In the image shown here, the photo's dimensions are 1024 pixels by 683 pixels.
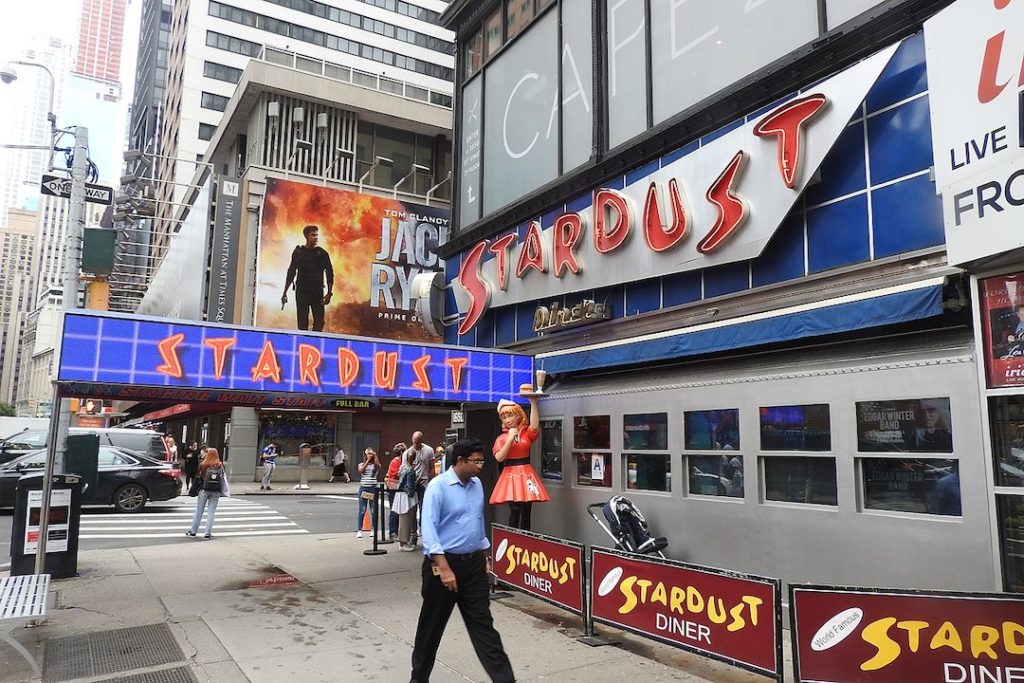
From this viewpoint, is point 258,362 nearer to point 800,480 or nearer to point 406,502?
point 406,502

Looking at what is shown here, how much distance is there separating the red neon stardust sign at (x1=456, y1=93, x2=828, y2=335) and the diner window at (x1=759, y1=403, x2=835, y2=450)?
1981 millimetres

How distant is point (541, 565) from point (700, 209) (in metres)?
4.39

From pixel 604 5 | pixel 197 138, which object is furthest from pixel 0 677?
pixel 197 138

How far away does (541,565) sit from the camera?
6957mm

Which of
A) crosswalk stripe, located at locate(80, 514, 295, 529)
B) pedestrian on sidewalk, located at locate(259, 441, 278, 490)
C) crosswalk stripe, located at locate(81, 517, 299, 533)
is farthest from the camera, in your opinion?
pedestrian on sidewalk, located at locate(259, 441, 278, 490)

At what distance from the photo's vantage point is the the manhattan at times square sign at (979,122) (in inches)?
190

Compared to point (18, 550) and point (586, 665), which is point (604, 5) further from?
point (18, 550)

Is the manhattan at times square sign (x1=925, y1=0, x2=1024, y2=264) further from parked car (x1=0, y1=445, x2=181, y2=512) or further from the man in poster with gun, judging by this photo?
the man in poster with gun

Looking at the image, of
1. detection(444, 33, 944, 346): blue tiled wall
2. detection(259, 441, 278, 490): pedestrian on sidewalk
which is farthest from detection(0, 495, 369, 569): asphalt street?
detection(444, 33, 944, 346): blue tiled wall

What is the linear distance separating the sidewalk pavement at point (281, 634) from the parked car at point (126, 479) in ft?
26.4

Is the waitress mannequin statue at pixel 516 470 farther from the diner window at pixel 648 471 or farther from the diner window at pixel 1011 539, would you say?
the diner window at pixel 1011 539

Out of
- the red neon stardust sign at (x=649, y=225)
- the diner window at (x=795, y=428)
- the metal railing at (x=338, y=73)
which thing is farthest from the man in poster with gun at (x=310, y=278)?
the diner window at (x=795, y=428)

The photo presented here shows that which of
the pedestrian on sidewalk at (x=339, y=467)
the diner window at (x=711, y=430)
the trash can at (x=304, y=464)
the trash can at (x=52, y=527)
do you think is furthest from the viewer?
the pedestrian on sidewalk at (x=339, y=467)

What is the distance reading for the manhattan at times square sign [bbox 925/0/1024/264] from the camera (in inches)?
190
